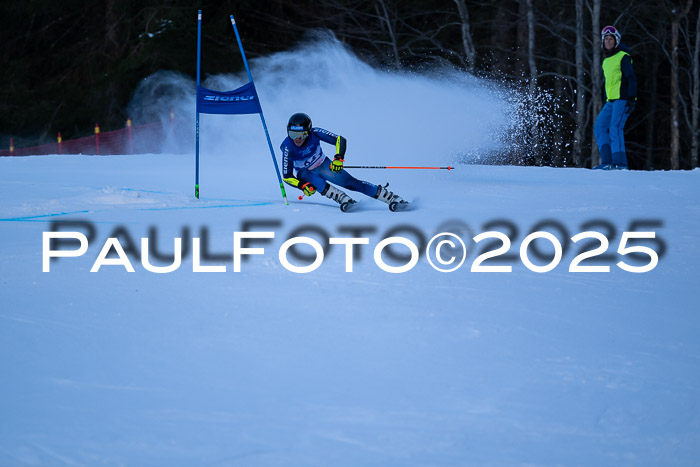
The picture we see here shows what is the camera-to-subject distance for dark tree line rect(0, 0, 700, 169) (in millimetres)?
24797

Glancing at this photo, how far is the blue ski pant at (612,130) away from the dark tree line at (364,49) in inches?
450

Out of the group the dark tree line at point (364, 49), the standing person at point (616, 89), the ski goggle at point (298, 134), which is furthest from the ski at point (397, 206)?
the dark tree line at point (364, 49)

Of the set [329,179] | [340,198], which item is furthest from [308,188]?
[329,179]

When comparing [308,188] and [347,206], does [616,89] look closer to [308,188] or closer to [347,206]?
[347,206]

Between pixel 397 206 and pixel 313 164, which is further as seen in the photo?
pixel 313 164

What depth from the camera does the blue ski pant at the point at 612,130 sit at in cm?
1147

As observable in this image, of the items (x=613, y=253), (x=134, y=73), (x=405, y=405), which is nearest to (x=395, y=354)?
(x=405, y=405)

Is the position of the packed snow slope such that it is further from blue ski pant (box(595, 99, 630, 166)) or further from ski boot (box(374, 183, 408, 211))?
blue ski pant (box(595, 99, 630, 166))

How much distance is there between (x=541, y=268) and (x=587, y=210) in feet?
8.26

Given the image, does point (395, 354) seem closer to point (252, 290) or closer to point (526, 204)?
point (252, 290)

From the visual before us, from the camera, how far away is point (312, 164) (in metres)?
8.78

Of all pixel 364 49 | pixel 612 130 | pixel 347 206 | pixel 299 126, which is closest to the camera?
pixel 299 126

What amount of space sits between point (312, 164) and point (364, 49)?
18155mm

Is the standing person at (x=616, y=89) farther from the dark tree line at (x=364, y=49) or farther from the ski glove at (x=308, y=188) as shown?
the dark tree line at (x=364, y=49)
